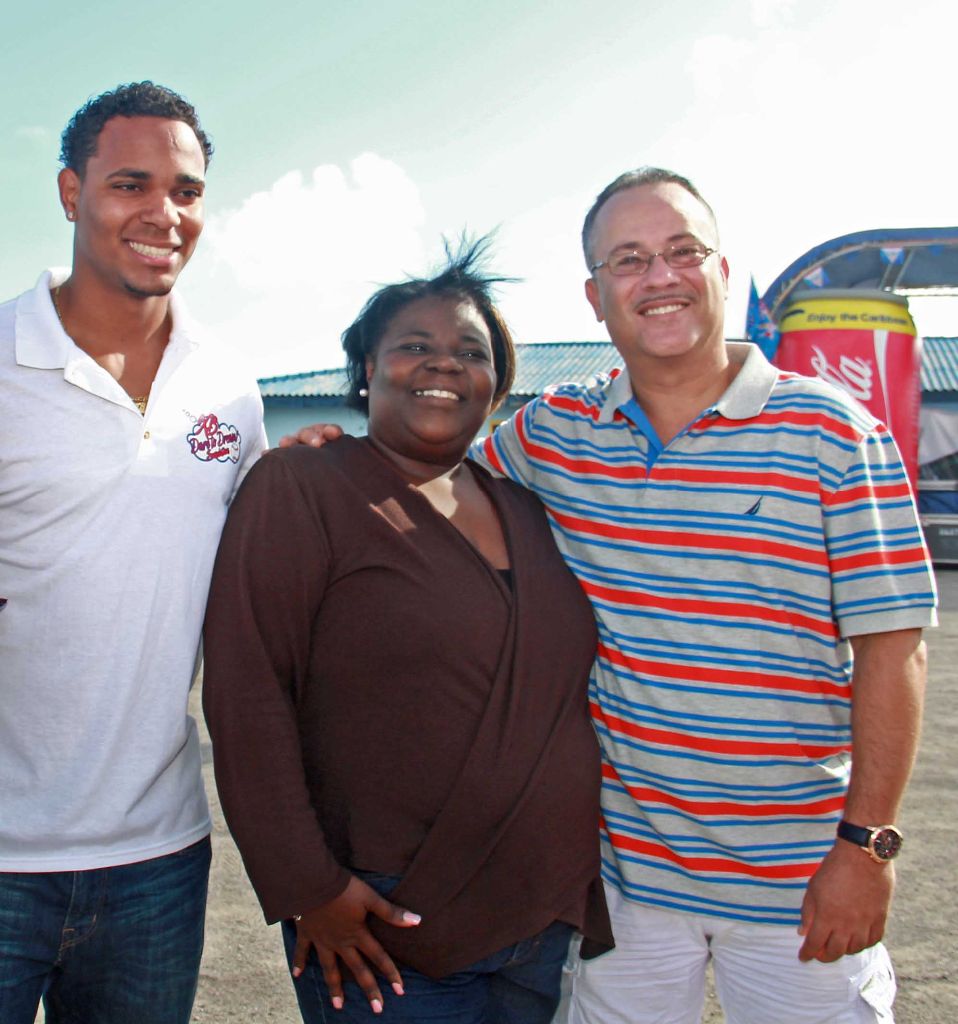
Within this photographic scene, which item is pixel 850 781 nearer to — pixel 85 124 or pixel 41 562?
pixel 41 562

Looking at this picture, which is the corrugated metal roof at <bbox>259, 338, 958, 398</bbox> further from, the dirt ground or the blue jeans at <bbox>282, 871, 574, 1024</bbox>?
the blue jeans at <bbox>282, 871, 574, 1024</bbox>

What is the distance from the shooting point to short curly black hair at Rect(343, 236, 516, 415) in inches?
94.4

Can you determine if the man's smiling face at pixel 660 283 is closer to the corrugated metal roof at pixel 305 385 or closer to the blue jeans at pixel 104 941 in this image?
the blue jeans at pixel 104 941

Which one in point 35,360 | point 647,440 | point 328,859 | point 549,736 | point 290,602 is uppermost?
point 35,360

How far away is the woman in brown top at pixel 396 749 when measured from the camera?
72.2 inches

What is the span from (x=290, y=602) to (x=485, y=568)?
0.43 metres

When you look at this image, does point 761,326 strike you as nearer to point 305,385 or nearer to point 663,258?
point 663,258

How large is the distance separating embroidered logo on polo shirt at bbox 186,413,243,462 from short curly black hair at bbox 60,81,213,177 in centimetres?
64

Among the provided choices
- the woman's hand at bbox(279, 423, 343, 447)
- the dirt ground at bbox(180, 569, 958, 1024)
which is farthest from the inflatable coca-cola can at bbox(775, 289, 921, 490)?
the woman's hand at bbox(279, 423, 343, 447)

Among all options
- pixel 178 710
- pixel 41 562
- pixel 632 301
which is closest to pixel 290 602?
pixel 178 710

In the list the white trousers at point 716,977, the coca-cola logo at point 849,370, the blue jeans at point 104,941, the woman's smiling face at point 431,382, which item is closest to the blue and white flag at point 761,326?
the coca-cola logo at point 849,370

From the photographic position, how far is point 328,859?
1806 millimetres

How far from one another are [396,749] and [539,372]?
68.9 feet

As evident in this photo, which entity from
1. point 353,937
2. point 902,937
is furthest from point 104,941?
point 902,937
